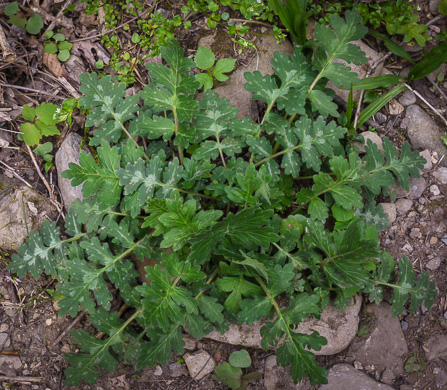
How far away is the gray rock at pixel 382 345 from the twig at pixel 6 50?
3528 millimetres

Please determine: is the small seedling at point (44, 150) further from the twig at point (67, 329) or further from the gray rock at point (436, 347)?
the gray rock at point (436, 347)

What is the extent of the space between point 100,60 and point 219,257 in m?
1.96

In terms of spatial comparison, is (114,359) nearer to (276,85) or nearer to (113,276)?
(113,276)

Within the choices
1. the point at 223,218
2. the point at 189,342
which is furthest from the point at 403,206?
the point at 189,342

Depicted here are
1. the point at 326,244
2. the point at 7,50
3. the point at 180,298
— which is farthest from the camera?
the point at 7,50

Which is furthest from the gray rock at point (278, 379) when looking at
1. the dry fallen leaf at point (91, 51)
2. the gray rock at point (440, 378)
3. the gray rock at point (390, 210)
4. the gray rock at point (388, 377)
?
the dry fallen leaf at point (91, 51)

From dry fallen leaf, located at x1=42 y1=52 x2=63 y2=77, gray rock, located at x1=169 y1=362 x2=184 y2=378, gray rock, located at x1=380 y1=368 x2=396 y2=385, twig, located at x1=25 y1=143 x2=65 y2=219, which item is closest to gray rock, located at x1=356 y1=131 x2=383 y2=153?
gray rock, located at x1=380 y1=368 x2=396 y2=385

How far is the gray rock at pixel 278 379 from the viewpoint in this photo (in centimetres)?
300

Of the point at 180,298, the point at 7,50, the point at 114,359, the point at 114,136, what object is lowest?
the point at 114,359

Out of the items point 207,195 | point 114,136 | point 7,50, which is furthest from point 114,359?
point 7,50

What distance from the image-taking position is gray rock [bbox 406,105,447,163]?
3.37 meters

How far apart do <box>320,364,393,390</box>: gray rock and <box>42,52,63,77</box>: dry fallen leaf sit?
3.24 meters

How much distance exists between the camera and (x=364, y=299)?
10.3 ft

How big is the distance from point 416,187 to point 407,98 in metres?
0.77
